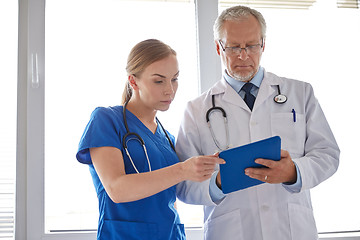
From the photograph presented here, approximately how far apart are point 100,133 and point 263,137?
25.7 inches

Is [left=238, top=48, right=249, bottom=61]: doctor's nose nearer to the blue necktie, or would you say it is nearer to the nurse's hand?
the blue necktie

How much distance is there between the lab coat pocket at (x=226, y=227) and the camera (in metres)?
1.43

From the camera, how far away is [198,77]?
2.14m

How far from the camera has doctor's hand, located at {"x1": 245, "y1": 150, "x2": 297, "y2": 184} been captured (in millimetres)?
1229

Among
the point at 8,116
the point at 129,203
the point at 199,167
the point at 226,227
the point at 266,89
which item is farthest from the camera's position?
the point at 8,116

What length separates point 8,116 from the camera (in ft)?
6.44

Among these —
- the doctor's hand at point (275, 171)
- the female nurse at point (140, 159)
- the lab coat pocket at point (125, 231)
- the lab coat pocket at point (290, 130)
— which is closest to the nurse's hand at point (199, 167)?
the female nurse at point (140, 159)

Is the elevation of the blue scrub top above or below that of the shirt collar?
below

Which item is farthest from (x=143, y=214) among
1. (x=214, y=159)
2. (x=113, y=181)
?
(x=214, y=159)

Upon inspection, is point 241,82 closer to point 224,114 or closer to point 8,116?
point 224,114

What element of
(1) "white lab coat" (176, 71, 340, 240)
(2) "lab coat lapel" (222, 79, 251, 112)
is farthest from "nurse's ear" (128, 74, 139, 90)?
(2) "lab coat lapel" (222, 79, 251, 112)

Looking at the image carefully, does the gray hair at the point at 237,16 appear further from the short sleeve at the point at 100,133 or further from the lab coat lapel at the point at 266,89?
the short sleeve at the point at 100,133

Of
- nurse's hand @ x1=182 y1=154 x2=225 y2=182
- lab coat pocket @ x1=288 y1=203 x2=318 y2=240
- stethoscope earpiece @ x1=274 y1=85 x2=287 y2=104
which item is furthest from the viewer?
stethoscope earpiece @ x1=274 y1=85 x2=287 y2=104

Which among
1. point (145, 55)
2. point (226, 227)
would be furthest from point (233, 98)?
point (226, 227)
